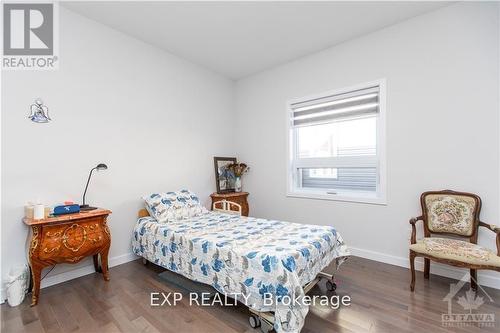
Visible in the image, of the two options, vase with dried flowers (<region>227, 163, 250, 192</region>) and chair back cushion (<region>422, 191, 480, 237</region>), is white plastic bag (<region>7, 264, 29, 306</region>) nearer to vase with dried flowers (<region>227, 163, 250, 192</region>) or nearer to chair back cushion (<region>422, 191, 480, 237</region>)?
vase with dried flowers (<region>227, 163, 250, 192</region>)

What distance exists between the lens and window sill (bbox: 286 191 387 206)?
10.1 ft

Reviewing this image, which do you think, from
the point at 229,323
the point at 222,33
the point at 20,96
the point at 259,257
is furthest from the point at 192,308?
the point at 222,33

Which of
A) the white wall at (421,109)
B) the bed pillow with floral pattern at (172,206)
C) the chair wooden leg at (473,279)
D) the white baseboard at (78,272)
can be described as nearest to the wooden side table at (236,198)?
the bed pillow with floral pattern at (172,206)

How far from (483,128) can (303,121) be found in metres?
2.13

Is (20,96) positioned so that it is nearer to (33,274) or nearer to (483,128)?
(33,274)

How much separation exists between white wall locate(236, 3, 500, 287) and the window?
0.12 m

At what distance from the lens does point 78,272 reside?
2.70 metres

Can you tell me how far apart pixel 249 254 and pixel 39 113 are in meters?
2.63

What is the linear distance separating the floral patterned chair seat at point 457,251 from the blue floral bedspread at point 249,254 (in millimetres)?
735

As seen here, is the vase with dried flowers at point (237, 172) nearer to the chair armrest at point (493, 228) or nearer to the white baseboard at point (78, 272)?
the white baseboard at point (78, 272)

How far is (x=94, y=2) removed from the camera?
2.54 metres

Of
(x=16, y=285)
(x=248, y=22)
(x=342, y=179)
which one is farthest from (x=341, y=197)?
(x=16, y=285)

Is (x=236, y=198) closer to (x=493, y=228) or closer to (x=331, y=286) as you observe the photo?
(x=331, y=286)

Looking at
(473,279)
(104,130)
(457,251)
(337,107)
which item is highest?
(337,107)
